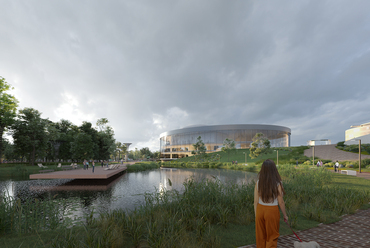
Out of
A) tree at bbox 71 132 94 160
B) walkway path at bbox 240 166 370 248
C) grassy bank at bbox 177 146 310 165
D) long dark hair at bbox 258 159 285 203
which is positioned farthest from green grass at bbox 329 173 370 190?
tree at bbox 71 132 94 160

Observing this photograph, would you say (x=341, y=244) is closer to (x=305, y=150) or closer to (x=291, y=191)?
(x=291, y=191)

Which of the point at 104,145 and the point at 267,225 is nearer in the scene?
the point at 267,225

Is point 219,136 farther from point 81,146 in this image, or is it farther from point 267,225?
point 267,225

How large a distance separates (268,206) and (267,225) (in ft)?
0.95

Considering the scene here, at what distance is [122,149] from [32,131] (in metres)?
51.7

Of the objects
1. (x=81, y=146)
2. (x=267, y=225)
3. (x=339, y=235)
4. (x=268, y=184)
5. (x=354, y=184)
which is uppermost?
(x=268, y=184)

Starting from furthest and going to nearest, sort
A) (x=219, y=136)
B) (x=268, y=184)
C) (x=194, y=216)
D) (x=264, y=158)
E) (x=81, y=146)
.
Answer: (x=219, y=136) → (x=264, y=158) → (x=81, y=146) → (x=194, y=216) → (x=268, y=184)

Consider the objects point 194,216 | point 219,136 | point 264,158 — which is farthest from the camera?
point 219,136

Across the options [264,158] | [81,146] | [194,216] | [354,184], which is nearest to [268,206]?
[194,216]

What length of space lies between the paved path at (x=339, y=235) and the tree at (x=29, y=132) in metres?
31.7

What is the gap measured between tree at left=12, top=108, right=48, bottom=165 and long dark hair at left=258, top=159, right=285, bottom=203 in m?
31.6

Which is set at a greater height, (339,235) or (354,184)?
(339,235)

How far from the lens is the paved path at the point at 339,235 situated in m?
3.81

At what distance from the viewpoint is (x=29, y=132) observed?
2602cm
